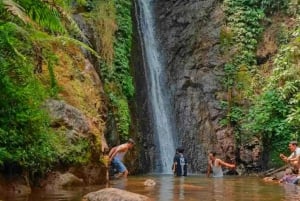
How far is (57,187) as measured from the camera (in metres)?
10.3

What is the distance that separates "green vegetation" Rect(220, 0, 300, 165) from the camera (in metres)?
19.0

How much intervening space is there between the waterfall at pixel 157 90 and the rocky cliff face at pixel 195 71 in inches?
16.0

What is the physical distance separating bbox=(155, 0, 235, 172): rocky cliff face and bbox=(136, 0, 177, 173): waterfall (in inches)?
16.0

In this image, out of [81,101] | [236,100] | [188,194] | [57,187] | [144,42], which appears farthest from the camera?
[144,42]

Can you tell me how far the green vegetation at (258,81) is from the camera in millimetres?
19031

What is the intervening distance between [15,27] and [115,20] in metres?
10.3

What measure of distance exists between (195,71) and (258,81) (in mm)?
2884

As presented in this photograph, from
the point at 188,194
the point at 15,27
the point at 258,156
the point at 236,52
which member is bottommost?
the point at 188,194

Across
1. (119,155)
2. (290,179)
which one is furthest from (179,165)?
(290,179)

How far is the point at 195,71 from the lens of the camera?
2314 centimetres

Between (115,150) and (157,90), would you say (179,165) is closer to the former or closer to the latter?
(115,150)

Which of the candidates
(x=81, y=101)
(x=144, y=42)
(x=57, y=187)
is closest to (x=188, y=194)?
(x=57, y=187)

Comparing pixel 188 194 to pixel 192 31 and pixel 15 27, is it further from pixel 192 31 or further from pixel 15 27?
pixel 192 31

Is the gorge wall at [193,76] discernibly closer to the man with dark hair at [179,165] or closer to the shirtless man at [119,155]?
the man with dark hair at [179,165]
